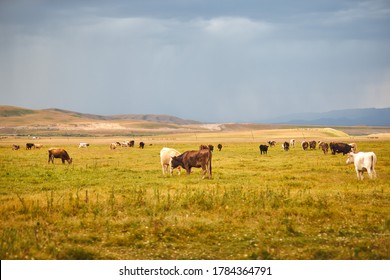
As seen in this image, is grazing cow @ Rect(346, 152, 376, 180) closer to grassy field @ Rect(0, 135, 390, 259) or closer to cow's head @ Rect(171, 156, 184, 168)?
grassy field @ Rect(0, 135, 390, 259)

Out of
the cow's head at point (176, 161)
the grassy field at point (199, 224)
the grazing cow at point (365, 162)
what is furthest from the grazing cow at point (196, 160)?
the grazing cow at point (365, 162)

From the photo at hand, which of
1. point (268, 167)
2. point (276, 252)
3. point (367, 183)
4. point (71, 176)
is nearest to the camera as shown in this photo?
point (276, 252)

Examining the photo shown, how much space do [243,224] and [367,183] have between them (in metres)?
10.3

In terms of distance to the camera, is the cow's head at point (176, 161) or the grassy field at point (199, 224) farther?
the cow's head at point (176, 161)

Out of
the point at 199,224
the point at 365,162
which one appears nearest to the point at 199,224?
the point at 199,224

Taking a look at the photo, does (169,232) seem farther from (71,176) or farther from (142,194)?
(71,176)

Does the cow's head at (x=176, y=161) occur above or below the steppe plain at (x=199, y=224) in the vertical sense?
above

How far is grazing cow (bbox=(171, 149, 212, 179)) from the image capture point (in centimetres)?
2545

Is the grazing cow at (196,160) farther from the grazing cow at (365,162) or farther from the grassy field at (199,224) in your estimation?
the grazing cow at (365,162)

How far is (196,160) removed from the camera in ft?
84.9

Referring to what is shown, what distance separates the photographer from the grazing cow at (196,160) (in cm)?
2545

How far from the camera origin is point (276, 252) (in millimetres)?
11336

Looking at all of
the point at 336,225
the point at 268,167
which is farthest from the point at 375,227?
the point at 268,167

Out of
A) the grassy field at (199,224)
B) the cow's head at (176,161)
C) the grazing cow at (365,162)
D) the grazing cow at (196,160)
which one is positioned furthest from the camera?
the cow's head at (176,161)
